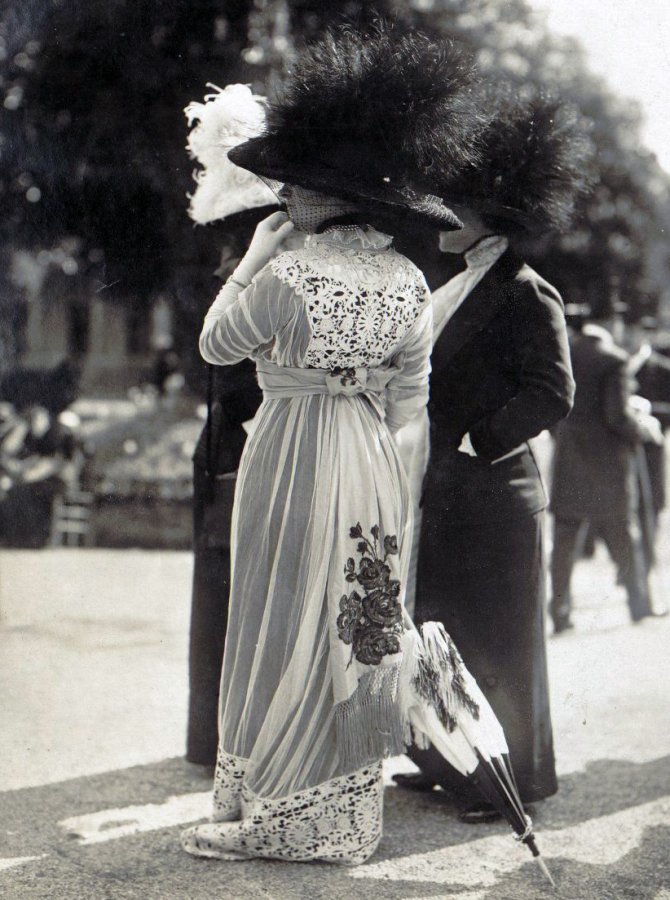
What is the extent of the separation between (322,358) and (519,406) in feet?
2.64

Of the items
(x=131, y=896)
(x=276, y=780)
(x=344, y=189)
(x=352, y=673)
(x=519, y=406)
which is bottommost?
(x=131, y=896)

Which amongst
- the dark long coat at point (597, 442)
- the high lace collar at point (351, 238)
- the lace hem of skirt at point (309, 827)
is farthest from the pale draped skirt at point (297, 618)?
the dark long coat at point (597, 442)

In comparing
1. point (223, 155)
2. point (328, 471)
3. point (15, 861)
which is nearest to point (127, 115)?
point (223, 155)

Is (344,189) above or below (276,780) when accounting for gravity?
above

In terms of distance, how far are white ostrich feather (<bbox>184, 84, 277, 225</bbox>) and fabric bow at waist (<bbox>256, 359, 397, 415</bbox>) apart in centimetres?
88

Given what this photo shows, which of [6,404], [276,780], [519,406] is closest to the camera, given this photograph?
[276,780]

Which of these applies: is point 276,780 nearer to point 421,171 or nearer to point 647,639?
point 421,171

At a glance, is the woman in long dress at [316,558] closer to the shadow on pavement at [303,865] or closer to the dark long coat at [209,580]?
the shadow on pavement at [303,865]

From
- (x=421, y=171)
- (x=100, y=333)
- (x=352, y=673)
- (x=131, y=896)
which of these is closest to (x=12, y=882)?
(x=131, y=896)

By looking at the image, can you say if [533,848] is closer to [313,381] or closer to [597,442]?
[313,381]

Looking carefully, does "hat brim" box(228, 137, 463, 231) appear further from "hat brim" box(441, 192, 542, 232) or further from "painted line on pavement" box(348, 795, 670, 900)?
"painted line on pavement" box(348, 795, 670, 900)

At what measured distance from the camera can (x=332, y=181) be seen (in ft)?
10.3

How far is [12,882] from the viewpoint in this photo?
314 centimetres

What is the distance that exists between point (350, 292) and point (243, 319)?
31 cm
